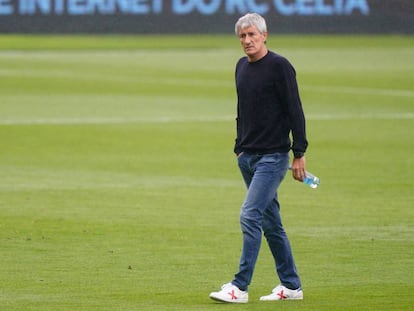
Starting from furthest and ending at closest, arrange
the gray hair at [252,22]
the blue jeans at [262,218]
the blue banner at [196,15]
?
the blue banner at [196,15] → the blue jeans at [262,218] → the gray hair at [252,22]

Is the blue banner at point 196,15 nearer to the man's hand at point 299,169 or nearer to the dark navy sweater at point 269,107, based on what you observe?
the dark navy sweater at point 269,107

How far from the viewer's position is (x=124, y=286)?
36.3 feet

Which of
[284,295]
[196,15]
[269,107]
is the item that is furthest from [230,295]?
[196,15]

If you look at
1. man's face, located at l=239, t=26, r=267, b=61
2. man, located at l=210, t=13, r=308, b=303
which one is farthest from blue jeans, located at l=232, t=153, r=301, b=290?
man's face, located at l=239, t=26, r=267, b=61

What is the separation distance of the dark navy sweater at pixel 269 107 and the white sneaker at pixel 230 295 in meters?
1.08

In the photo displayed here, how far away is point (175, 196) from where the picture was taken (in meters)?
17.2

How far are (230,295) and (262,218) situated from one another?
2.14 feet

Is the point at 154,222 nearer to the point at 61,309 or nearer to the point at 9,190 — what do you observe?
the point at 9,190

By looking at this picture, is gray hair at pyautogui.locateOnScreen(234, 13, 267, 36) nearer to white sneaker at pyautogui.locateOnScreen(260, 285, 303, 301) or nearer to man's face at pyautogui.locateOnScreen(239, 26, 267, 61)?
man's face at pyautogui.locateOnScreen(239, 26, 267, 61)

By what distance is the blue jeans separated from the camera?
10.3 m

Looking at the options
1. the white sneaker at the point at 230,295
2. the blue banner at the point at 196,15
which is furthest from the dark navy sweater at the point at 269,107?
the blue banner at the point at 196,15

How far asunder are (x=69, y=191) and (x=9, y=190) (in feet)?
2.62

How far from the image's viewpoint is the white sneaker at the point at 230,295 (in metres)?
10.3

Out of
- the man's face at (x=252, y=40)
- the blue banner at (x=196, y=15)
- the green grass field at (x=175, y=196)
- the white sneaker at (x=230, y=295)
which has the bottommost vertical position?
the blue banner at (x=196, y=15)
